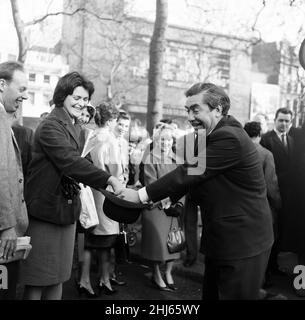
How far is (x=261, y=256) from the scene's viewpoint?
113 inches

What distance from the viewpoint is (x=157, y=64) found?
8.45m

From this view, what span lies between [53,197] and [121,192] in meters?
0.53

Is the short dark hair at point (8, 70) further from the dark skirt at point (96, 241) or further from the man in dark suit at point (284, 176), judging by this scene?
the man in dark suit at point (284, 176)

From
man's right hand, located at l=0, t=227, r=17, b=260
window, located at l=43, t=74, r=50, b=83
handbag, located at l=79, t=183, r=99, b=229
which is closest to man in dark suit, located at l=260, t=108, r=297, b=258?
handbag, located at l=79, t=183, r=99, b=229

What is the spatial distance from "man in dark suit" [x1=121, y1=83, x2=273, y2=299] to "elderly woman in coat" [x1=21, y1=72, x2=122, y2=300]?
764mm

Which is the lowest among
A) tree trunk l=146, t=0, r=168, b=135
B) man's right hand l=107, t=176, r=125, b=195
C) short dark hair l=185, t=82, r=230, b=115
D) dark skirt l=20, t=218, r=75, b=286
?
dark skirt l=20, t=218, r=75, b=286

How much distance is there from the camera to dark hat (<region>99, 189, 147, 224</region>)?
10.8 ft

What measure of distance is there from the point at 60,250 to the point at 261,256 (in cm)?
151

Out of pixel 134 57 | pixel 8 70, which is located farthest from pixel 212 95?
pixel 134 57

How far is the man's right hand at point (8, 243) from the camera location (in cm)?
254

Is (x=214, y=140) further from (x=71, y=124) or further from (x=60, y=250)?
(x=60, y=250)

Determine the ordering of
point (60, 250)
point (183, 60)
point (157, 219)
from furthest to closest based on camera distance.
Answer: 1. point (183, 60)
2. point (157, 219)
3. point (60, 250)

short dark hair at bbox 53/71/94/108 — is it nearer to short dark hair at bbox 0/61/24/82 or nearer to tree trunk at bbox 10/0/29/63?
→ short dark hair at bbox 0/61/24/82
